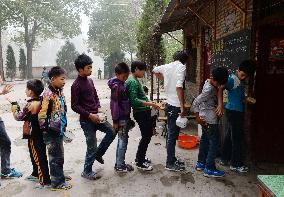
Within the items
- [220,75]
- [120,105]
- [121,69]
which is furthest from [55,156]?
[220,75]

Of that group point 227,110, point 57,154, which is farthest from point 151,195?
point 227,110

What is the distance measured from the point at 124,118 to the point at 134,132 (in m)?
3.18

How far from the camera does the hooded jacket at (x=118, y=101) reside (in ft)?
16.0

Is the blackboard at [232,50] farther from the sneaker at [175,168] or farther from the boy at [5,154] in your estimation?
the boy at [5,154]

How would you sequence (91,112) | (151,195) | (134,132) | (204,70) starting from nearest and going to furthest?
(151,195), (91,112), (134,132), (204,70)

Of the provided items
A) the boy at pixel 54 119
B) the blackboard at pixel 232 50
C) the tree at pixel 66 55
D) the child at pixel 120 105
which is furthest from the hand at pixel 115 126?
the tree at pixel 66 55

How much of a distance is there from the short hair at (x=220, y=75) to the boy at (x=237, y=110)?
346mm

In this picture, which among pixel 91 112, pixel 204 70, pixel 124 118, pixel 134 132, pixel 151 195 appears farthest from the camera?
pixel 204 70

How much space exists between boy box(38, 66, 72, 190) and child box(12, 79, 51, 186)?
167mm

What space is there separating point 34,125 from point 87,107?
79cm

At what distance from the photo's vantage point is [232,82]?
194 inches

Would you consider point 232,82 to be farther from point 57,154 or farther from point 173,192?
point 57,154

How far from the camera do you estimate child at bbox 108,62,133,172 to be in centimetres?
489

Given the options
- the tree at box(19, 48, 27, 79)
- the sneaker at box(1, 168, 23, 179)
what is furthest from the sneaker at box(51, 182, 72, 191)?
the tree at box(19, 48, 27, 79)
